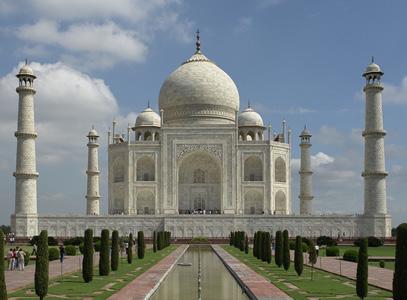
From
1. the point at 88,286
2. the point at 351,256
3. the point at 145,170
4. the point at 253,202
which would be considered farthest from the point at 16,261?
the point at 145,170

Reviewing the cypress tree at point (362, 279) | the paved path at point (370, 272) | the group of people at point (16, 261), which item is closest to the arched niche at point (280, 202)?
the paved path at point (370, 272)

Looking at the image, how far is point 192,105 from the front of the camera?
123 feet

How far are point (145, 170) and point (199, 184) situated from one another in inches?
128

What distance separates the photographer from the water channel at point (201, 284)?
36.0ft

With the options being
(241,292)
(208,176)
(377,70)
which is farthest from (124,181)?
(241,292)

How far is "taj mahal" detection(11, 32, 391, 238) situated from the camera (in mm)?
29891

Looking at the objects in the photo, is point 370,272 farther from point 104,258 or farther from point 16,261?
point 16,261

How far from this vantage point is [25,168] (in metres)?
29.6

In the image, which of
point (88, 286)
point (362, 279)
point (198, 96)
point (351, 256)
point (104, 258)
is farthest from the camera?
point (198, 96)

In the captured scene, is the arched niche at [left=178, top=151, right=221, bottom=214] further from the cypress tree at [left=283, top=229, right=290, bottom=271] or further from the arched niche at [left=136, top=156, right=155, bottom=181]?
the cypress tree at [left=283, top=229, right=290, bottom=271]

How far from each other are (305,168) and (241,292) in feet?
87.6

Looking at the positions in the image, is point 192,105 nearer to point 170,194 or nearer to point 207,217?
point 170,194

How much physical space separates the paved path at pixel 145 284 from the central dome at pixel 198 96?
20938 mm

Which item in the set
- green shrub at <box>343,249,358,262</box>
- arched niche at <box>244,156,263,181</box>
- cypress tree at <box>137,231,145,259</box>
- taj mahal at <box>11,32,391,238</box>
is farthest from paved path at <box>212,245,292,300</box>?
arched niche at <box>244,156,263,181</box>
